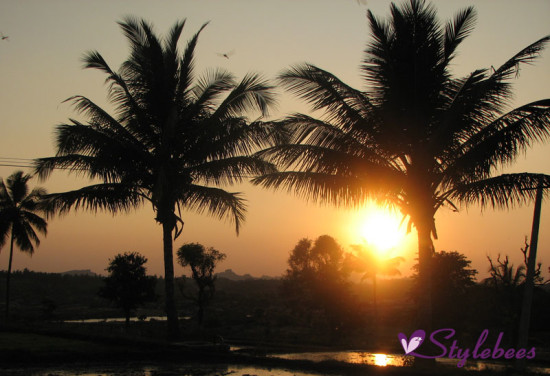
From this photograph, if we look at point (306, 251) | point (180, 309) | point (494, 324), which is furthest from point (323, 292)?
point (180, 309)

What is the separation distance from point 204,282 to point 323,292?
10.3 m

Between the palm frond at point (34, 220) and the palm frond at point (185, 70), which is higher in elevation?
the palm frond at point (185, 70)

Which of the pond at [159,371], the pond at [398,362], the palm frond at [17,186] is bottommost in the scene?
the pond at [398,362]

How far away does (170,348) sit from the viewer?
53.5 ft

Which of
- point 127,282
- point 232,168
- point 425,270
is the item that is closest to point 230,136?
point 232,168

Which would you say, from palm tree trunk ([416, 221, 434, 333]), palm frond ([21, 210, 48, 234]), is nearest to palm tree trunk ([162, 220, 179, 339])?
palm tree trunk ([416, 221, 434, 333])

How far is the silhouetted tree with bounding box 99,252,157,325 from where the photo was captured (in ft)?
107

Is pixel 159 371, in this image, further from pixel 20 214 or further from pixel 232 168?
pixel 20 214

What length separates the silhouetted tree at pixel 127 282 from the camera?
32.7 m

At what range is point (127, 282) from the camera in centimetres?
3278

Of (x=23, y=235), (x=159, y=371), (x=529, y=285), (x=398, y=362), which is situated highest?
(x=23, y=235)

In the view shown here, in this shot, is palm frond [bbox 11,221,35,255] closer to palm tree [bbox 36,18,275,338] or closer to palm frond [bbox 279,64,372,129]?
palm tree [bbox 36,18,275,338]

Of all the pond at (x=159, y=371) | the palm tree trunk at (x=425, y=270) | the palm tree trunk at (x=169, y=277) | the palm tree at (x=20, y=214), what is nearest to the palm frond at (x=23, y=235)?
the palm tree at (x=20, y=214)

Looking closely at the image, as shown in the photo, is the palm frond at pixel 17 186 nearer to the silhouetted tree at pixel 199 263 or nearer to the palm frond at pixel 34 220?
the palm frond at pixel 34 220
